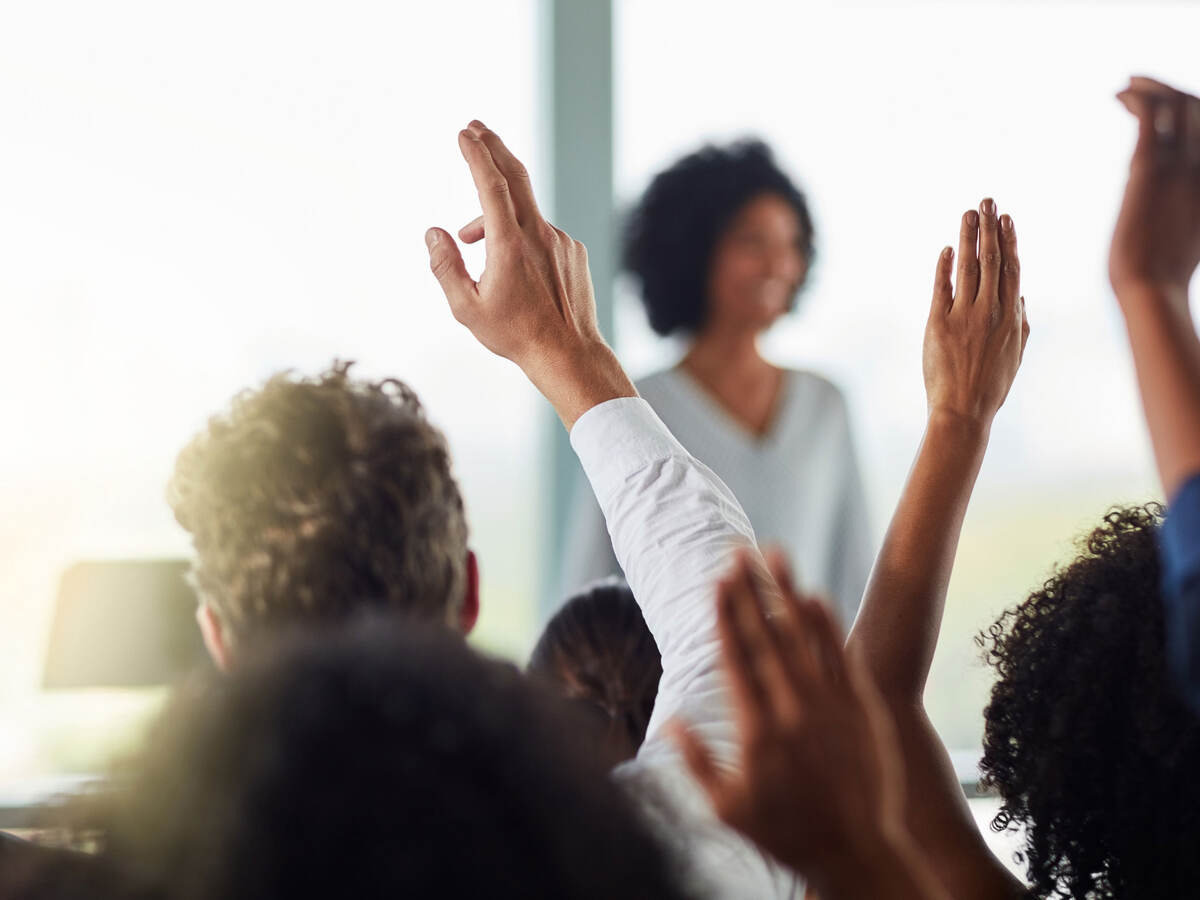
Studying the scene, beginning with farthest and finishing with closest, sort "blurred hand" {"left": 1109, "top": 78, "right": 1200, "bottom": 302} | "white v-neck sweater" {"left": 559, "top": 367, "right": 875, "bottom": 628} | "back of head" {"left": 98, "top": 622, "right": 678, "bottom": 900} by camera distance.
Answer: "white v-neck sweater" {"left": 559, "top": 367, "right": 875, "bottom": 628}, "blurred hand" {"left": 1109, "top": 78, "right": 1200, "bottom": 302}, "back of head" {"left": 98, "top": 622, "right": 678, "bottom": 900}

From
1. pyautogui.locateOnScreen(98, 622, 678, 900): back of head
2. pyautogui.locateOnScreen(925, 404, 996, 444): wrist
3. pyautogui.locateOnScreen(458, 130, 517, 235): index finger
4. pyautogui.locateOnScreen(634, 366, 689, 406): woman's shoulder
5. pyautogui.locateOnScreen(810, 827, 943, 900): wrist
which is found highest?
pyautogui.locateOnScreen(634, 366, 689, 406): woman's shoulder

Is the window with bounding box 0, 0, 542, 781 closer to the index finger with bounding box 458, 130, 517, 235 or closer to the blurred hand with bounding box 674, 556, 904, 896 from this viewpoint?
the index finger with bounding box 458, 130, 517, 235

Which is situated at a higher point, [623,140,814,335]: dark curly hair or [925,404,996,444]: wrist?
[623,140,814,335]: dark curly hair

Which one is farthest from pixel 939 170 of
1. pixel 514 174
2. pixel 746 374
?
pixel 514 174

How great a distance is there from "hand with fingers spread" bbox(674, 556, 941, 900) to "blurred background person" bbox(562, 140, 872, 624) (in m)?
1.60

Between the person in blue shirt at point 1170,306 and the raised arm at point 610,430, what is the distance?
26 cm

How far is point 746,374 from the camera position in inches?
91.0

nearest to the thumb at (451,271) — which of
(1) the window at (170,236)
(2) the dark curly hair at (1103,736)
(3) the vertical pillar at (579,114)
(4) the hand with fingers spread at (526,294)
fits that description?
(4) the hand with fingers spread at (526,294)

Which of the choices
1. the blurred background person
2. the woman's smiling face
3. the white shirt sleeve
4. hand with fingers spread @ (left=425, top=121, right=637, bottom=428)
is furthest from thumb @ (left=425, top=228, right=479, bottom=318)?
the woman's smiling face

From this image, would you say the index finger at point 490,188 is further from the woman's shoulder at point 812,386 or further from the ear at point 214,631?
the woman's shoulder at point 812,386

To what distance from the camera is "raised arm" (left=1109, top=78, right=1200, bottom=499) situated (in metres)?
0.61

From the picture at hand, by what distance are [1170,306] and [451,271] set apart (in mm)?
492

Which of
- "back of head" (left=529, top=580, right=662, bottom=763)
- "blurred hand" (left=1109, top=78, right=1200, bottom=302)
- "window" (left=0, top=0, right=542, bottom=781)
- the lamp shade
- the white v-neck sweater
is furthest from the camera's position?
"window" (left=0, top=0, right=542, bottom=781)

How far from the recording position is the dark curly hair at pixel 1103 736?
763 millimetres
